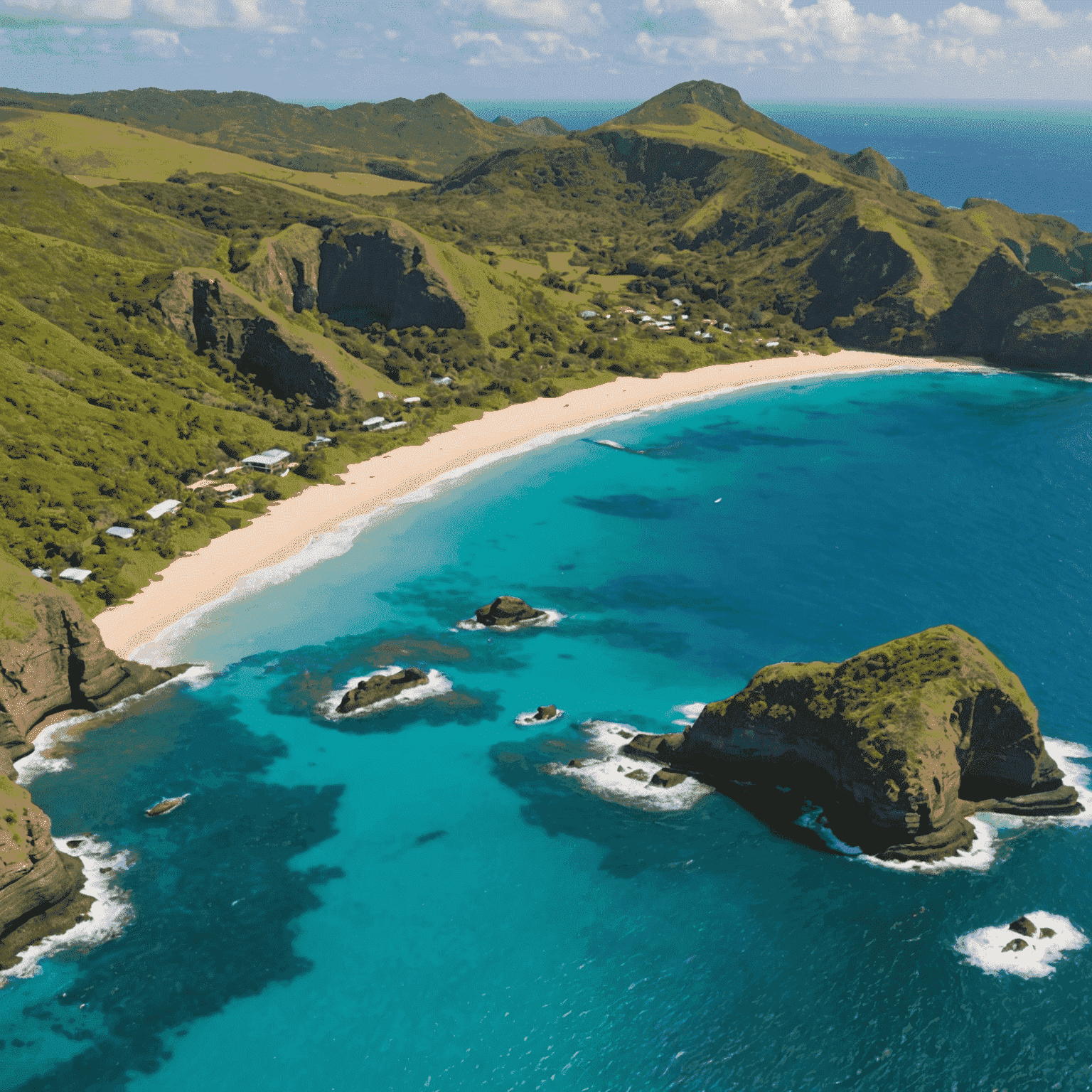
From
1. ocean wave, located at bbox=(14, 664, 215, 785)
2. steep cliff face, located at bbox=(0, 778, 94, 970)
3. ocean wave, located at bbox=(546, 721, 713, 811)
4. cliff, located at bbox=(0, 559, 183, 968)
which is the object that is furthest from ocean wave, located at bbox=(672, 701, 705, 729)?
cliff, located at bbox=(0, 559, 183, 968)

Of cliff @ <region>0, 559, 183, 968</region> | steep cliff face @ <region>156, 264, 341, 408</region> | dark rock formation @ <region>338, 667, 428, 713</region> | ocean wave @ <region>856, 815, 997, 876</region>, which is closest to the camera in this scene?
cliff @ <region>0, 559, 183, 968</region>

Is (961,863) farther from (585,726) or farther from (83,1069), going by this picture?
(83,1069)

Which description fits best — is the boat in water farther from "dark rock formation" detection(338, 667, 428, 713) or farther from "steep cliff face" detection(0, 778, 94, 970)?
"dark rock formation" detection(338, 667, 428, 713)

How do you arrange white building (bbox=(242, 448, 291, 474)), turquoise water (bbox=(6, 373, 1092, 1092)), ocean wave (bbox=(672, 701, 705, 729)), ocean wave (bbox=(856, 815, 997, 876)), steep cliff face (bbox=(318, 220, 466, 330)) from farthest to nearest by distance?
steep cliff face (bbox=(318, 220, 466, 330)) → white building (bbox=(242, 448, 291, 474)) → ocean wave (bbox=(672, 701, 705, 729)) → ocean wave (bbox=(856, 815, 997, 876)) → turquoise water (bbox=(6, 373, 1092, 1092))

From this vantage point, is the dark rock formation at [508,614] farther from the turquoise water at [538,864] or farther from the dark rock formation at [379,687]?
the dark rock formation at [379,687]

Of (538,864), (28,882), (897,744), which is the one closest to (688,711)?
(897,744)

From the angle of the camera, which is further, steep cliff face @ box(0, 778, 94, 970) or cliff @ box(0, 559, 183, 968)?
cliff @ box(0, 559, 183, 968)

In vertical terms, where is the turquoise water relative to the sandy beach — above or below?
below

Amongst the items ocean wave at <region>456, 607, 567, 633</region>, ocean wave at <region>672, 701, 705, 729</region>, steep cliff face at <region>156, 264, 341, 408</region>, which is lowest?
ocean wave at <region>672, 701, 705, 729</region>
